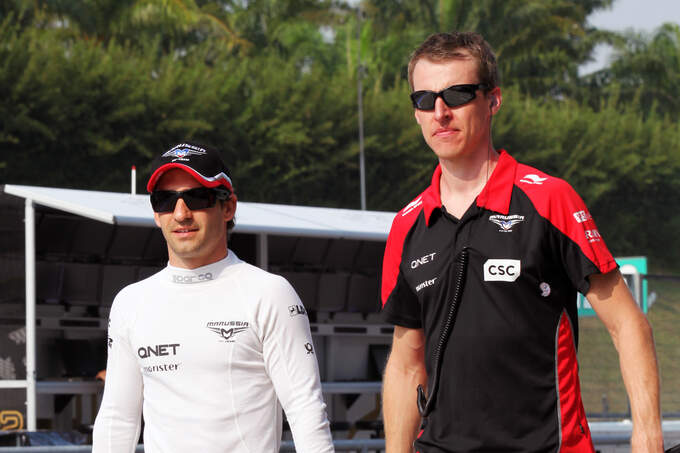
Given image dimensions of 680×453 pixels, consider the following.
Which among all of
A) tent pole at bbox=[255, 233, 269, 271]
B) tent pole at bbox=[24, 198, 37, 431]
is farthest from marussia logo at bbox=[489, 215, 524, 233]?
tent pole at bbox=[255, 233, 269, 271]

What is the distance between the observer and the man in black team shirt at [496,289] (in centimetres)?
291

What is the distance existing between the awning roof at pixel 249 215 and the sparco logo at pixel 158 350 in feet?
17.4

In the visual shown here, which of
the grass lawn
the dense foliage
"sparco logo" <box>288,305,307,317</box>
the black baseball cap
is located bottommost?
the grass lawn

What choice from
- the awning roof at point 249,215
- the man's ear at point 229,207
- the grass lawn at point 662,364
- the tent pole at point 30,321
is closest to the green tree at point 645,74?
→ the grass lawn at point 662,364

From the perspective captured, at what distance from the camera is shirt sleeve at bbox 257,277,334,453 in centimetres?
338

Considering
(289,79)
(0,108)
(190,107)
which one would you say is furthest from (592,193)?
(0,108)

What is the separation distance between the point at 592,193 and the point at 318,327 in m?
27.6

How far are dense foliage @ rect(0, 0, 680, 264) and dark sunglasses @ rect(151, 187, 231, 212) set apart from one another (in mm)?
24237

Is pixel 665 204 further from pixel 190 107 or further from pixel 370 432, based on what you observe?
pixel 370 432

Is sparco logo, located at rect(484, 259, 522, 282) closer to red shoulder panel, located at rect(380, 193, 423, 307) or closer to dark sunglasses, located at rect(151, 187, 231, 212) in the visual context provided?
red shoulder panel, located at rect(380, 193, 423, 307)

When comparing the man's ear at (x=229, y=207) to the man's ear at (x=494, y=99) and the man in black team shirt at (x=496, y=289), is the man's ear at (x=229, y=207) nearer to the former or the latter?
the man in black team shirt at (x=496, y=289)

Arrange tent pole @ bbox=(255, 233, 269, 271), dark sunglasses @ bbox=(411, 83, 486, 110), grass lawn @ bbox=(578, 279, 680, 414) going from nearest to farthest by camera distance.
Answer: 1. dark sunglasses @ bbox=(411, 83, 486, 110)
2. tent pole @ bbox=(255, 233, 269, 271)
3. grass lawn @ bbox=(578, 279, 680, 414)

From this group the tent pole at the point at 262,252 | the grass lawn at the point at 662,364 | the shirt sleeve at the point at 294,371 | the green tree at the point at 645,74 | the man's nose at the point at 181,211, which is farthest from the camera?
the green tree at the point at 645,74

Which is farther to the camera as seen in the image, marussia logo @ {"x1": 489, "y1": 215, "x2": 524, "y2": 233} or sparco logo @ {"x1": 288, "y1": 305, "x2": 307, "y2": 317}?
sparco logo @ {"x1": 288, "y1": 305, "x2": 307, "y2": 317}
